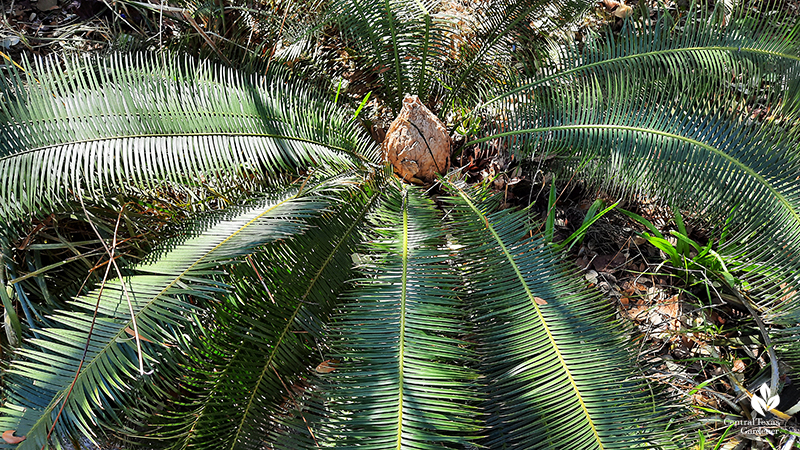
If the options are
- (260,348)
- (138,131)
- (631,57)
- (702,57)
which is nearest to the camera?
(260,348)

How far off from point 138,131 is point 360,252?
3.16ft

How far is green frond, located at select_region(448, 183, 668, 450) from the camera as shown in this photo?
1308mm

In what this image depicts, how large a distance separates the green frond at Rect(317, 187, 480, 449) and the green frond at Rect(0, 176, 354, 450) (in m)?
0.36

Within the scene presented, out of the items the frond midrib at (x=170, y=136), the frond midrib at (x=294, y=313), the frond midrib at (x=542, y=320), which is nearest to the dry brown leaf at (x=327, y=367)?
the frond midrib at (x=294, y=313)

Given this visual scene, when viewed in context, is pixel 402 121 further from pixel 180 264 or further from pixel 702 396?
pixel 702 396

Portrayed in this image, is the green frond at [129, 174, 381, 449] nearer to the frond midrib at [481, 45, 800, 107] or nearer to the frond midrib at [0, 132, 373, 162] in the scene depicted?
the frond midrib at [0, 132, 373, 162]

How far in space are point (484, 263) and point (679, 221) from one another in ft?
3.77

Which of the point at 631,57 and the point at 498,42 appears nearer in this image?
the point at 631,57

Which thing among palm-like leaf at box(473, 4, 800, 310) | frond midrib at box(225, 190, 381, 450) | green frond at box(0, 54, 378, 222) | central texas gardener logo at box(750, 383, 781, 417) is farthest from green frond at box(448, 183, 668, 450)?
green frond at box(0, 54, 378, 222)

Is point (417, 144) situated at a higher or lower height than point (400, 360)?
higher

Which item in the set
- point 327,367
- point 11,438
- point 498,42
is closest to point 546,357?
point 327,367

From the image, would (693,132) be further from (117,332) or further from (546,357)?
(117,332)

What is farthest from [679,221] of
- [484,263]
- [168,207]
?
[168,207]

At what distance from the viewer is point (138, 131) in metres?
1.72
